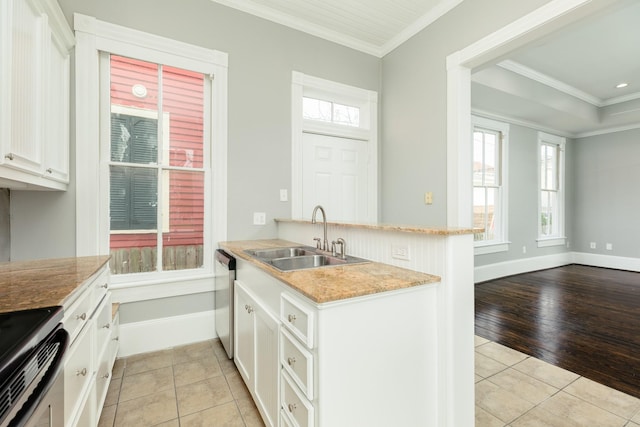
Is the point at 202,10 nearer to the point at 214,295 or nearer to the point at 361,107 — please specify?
the point at 361,107

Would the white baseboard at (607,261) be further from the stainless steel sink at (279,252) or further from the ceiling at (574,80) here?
the stainless steel sink at (279,252)

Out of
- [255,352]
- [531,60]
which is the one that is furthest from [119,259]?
[531,60]

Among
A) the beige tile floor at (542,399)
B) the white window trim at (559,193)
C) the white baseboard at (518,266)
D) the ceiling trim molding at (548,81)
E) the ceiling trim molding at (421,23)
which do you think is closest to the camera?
the beige tile floor at (542,399)

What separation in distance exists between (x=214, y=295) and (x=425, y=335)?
201 cm

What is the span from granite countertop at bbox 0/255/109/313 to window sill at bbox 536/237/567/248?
673 cm

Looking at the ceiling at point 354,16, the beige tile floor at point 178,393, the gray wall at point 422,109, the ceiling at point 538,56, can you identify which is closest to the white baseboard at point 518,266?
the gray wall at point 422,109

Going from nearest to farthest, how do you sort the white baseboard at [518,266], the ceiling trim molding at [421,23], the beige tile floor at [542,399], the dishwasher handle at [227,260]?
1. the beige tile floor at [542,399]
2. the dishwasher handle at [227,260]
3. the ceiling trim molding at [421,23]
4. the white baseboard at [518,266]

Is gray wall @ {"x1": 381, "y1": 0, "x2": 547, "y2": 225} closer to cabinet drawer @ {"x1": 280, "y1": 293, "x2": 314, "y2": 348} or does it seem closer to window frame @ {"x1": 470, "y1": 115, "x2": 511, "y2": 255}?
cabinet drawer @ {"x1": 280, "y1": 293, "x2": 314, "y2": 348}

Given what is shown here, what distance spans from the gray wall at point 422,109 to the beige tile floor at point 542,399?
51.2 inches

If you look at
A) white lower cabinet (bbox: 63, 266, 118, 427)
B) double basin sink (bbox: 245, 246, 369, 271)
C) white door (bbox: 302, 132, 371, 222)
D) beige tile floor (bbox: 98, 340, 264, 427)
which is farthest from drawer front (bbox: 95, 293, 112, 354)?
white door (bbox: 302, 132, 371, 222)

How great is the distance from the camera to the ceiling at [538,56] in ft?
9.18

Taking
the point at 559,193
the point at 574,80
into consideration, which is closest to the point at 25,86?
the point at 574,80

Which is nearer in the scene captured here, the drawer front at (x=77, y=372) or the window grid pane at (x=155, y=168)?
the drawer front at (x=77, y=372)

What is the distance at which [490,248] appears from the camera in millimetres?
4684
